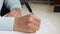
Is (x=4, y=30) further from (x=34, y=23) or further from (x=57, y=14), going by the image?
(x=57, y=14)

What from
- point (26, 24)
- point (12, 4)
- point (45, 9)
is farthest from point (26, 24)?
point (45, 9)

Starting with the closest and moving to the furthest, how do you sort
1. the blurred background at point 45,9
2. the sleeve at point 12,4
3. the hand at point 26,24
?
1. the hand at point 26,24
2. the sleeve at point 12,4
3. the blurred background at point 45,9

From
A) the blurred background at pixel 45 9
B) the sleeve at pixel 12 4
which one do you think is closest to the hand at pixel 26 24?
the sleeve at pixel 12 4

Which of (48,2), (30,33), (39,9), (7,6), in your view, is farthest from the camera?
(48,2)

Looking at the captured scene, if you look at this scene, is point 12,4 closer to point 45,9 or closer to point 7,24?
point 7,24

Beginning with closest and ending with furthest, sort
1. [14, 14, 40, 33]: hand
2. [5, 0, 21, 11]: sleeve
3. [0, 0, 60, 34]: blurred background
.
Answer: [14, 14, 40, 33]: hand
[5, 0, 21, 11]: sleeve
[0, 0, 60, 34]: blurred background

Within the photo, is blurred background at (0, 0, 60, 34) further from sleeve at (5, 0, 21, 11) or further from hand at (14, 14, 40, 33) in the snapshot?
hand at (14, 14, 40, 33)

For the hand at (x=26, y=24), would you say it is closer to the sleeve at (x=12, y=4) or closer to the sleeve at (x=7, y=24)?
the sleeve at (x=7, y=24)

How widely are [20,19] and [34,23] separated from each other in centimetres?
7

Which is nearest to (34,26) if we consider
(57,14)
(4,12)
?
(4,12)

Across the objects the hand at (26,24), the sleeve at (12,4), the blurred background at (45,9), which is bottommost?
the blurred background at (45,9)

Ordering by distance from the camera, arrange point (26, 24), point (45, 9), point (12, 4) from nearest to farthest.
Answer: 1. point (26, 24)
2. point (12, 4)
3. point (45, 9)

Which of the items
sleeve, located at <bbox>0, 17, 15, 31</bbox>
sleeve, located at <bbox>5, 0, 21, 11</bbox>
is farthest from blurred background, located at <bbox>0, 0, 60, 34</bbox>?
sleeve, located at <bbox>0, 17, 15, 31</bbox>

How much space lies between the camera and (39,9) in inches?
99.5
